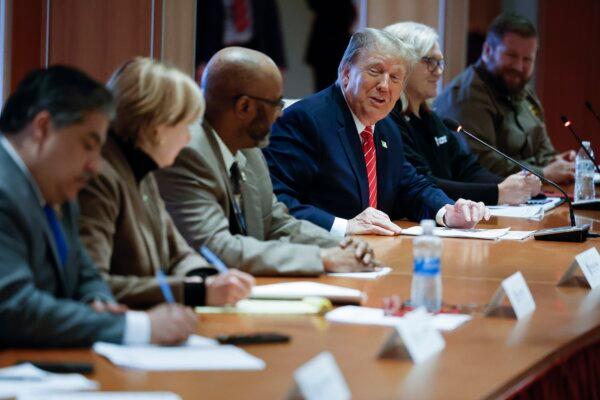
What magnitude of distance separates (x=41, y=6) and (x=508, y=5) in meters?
4.74

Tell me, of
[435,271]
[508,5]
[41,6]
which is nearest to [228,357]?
[435,271]

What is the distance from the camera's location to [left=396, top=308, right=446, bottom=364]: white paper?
6.85ft

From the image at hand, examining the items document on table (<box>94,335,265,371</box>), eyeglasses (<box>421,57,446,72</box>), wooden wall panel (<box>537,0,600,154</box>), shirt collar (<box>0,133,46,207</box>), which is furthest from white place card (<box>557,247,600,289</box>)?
wooden wall panel (<box>537,0,600,154</box>)

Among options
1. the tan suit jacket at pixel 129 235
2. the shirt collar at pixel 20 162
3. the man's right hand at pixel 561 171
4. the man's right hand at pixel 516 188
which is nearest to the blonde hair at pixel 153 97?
the tan suit jacket at pixel 129 235

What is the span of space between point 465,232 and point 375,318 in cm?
184

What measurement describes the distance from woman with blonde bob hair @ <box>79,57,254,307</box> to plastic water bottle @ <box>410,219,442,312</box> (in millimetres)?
398

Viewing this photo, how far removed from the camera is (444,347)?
87.9 inches

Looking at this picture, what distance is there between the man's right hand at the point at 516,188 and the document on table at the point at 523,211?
0.04 m

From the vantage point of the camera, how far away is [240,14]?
7.21m

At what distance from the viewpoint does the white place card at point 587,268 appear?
3.10 meters

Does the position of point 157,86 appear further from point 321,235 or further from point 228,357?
point 321,235

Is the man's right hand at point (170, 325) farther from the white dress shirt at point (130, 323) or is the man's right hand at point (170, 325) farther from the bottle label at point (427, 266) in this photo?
the bottle label at point (427, 266)

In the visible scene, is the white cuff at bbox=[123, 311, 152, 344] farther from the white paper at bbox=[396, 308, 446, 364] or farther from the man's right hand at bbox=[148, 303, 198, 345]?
the white paper at bbox=[396, 308, 446, 364]

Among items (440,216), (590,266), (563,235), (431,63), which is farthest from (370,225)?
(431,63)
